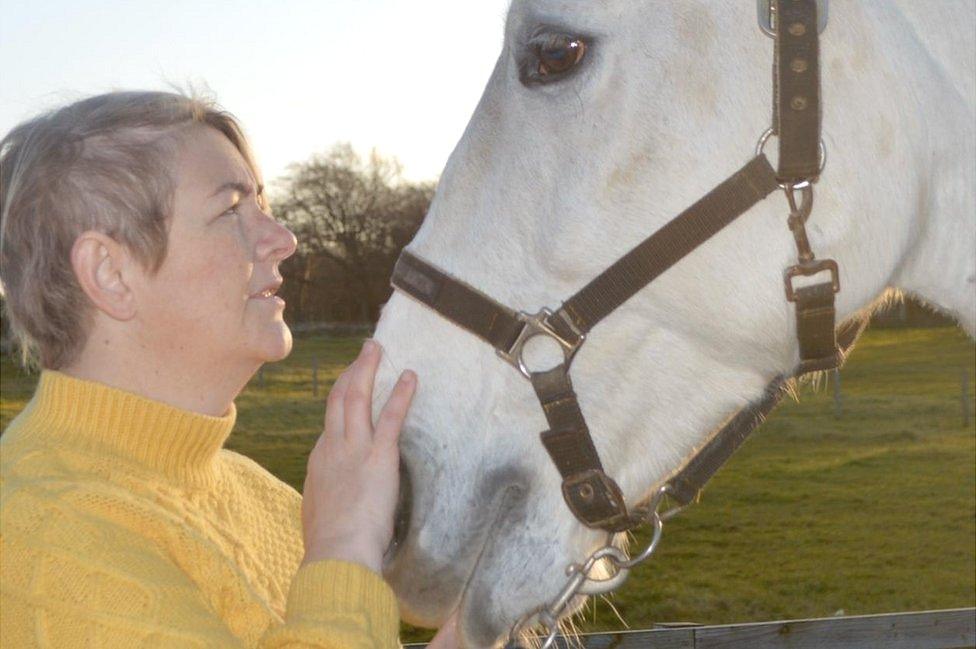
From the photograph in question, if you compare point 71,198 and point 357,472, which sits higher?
point 71,198

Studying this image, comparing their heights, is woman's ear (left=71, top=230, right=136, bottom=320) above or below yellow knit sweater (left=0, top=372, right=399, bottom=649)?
above

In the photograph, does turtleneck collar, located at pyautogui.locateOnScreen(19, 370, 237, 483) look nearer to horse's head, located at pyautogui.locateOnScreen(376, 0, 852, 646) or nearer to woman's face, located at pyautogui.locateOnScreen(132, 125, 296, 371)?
woman's face, located at pyautogui.locateOnScreen(132, 125, 296, 371)

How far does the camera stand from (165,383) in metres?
1.71

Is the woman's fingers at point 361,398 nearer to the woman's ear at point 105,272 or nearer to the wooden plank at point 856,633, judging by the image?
the woman's ear at point 105,272

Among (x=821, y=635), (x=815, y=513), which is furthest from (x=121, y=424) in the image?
(x=815, y=513)

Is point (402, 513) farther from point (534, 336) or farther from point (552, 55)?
point (552, 55)

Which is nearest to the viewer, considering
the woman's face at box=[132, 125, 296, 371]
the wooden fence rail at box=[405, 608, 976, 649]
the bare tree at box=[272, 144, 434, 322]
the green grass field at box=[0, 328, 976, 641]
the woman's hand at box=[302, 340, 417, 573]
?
the woman's hand at box=[302, 340, 417, 573]

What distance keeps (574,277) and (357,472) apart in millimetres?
464

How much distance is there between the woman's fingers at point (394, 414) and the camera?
1604mm

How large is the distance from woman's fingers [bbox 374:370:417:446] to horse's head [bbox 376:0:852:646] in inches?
1.2

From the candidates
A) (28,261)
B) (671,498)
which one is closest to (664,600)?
(671,498)

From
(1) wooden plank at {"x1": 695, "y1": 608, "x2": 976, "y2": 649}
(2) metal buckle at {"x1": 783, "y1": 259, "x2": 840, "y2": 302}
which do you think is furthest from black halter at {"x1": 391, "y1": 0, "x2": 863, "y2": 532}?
(1) wooden plank at {"x1": 695, "y1": 608, "x2": 976, "y2": 649}

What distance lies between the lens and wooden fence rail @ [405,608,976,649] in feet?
12.3

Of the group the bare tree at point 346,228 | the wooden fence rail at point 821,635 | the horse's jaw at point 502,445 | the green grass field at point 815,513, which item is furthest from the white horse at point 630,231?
the bare tree at point 346,228
